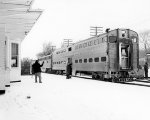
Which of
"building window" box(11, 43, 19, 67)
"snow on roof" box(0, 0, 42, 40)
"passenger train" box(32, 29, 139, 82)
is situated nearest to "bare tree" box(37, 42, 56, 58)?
"passenger train" box(32, 29, 139, 82)

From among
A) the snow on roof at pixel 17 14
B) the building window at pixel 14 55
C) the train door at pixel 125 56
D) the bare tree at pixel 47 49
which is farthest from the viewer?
the bare tree at pixel 47 49

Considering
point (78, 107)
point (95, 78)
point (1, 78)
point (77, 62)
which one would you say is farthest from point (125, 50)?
point (78, 107)

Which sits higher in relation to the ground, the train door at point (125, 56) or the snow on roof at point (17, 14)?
the snow on roof at point (17, 14)

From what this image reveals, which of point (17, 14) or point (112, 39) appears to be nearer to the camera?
point (17, 14)

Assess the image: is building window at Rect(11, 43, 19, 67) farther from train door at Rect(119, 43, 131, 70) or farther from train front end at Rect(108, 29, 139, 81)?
train door at Rect(119, 43, 131, 70)

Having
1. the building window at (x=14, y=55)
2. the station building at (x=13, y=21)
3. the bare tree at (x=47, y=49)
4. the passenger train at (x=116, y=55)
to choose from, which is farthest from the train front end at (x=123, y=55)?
the bare tree at (x=47, y=49)

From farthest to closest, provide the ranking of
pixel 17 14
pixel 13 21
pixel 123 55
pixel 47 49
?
pixel 47 49, pixel 123 55, pixel 13 21, pixel 17 14

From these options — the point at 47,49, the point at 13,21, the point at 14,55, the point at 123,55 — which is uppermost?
the point at 47,49

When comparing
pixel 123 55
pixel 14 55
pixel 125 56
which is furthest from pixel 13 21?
pixel 125 56

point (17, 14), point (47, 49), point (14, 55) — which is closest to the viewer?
point (17, 14)

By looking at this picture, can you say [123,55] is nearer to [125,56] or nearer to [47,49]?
[125,56]

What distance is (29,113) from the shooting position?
7375 mm

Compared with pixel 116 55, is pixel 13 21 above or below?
above

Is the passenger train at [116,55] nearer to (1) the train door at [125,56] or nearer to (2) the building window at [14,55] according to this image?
(1) the train door at [125,56]
